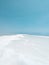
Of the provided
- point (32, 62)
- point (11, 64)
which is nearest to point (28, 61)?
point (32, 62)

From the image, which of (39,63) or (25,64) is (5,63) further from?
(39,63)

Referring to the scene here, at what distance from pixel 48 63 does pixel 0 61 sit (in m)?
0.42

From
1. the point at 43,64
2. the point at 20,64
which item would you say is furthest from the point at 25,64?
the point at 43,64

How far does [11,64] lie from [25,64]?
12 cm

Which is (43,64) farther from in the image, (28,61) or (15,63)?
(15,63)

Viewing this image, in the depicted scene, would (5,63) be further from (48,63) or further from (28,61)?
(48,63)

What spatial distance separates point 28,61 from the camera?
69 centimetres

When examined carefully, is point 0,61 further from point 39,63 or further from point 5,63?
point 39,63

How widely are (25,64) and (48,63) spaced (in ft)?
0.66

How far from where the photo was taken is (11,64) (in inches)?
24.6

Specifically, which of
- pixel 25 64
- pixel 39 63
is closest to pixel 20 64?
pixel 25 64

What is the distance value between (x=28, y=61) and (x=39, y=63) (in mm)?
100

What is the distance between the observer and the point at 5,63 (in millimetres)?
644

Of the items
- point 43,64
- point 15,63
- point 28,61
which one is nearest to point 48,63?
point 43,64
